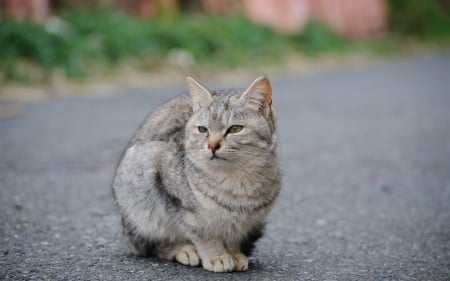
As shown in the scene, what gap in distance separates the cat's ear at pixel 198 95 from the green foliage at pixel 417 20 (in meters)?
21.2

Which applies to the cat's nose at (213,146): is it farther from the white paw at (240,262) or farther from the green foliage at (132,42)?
the green foliage at (132,42)

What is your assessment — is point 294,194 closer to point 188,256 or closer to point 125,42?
point 188,256

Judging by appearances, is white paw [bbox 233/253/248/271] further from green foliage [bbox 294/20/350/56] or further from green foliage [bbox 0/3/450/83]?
green foliage [bbox 294/20/350/56]

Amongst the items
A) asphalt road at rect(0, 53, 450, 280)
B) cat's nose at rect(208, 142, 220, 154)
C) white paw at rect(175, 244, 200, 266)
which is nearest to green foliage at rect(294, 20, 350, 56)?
asphalt road at rect(0, 53, 450, 280)

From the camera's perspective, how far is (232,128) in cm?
348

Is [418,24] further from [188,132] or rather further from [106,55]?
[188,132]

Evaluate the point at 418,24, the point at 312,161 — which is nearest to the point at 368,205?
the point at 312,161

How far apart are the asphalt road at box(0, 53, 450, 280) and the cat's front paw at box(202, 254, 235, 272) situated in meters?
0.06

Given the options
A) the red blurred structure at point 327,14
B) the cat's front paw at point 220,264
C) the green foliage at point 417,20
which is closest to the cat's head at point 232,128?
the cat's front paw at point 220,264

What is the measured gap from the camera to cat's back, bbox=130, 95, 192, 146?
3826 millimetres

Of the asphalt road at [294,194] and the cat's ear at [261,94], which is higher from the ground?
the cat's ear at [261,94]

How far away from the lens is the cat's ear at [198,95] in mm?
3629

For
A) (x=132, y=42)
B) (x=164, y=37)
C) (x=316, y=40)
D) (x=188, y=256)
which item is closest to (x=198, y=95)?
(x=188, y=256)

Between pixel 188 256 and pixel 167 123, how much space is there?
0.74 meters
